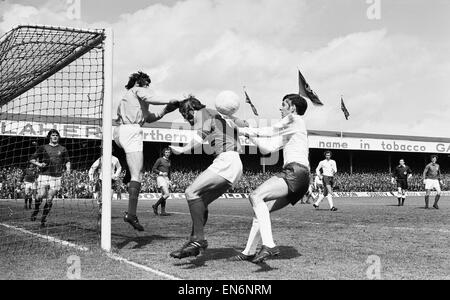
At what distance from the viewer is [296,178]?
225 inches

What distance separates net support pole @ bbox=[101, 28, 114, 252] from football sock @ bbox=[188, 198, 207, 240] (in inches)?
63.0

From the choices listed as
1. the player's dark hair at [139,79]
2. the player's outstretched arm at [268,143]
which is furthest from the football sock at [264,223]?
the player's dark hair at [139,79]

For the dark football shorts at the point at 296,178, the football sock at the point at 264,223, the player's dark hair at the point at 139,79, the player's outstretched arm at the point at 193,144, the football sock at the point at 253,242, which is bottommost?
the football sock at the point at 253,242

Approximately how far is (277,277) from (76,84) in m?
4.68

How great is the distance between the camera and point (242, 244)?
7.34 meters

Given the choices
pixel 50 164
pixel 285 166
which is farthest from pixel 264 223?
pixel 50 164

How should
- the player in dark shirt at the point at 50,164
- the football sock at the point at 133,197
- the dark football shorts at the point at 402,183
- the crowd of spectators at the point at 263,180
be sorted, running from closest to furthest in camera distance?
1. the football sock at the point at 133,197
2. the player in dark shirt at the point at 50,164
3. the dark football shorts at the point at 402,183
4. the crowd of spectators at the point at 263,180

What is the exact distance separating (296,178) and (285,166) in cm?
22

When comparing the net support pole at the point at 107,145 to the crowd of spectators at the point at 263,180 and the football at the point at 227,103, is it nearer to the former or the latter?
the football at the point at 227,103

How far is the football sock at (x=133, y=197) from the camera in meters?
6.54

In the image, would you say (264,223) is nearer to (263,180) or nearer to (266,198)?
(266,198)

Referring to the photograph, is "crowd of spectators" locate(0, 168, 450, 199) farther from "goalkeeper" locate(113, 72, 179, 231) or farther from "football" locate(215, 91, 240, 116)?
"football" locate(215, 91, 240, 116)
